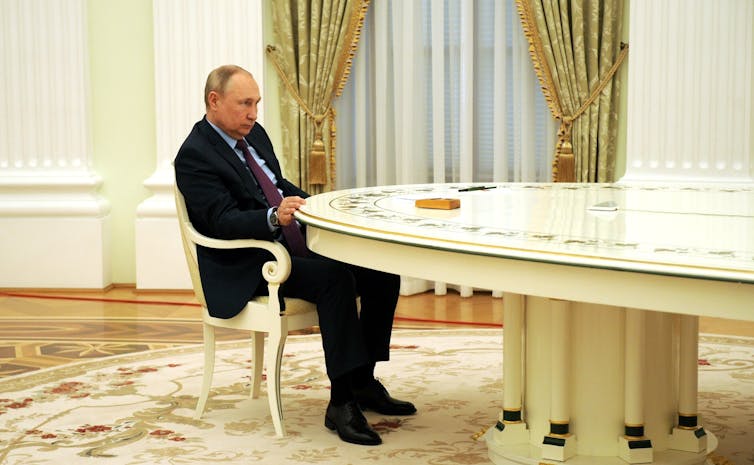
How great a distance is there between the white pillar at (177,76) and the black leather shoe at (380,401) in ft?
10.3

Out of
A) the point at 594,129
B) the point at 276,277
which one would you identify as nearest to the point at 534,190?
the point at 276,277

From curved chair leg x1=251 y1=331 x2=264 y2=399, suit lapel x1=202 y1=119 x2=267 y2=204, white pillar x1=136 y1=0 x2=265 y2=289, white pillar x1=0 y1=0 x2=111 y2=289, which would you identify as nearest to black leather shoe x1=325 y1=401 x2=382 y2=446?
curved chair leg x1=251 y1=331 x2=264 y2=399

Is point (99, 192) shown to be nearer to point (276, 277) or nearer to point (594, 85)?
point (594, 85)

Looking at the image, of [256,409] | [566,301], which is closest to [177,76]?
[256,409]

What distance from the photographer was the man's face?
3830 mm

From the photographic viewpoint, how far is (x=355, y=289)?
3750 mm

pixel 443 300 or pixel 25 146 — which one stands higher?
pixel 25 146

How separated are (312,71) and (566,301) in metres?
4.12

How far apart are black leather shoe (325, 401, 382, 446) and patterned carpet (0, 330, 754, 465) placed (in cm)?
5

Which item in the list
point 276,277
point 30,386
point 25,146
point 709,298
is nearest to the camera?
point 709,298

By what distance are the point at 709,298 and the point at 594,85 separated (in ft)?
15.2

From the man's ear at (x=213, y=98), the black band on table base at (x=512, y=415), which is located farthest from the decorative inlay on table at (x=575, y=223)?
the black band on table base at (x=512, y=415)

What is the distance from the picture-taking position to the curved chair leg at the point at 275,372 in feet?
12.0

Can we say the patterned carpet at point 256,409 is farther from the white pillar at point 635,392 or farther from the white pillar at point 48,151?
the white pillar at point 48,151
